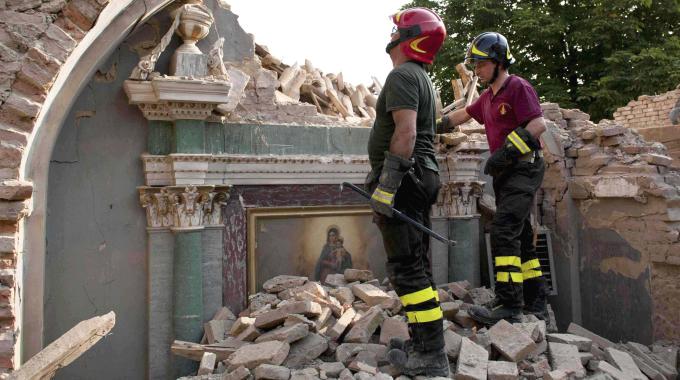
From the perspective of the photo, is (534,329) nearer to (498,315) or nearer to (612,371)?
(498,315)

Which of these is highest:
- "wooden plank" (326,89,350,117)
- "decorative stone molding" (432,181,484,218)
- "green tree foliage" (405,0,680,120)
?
"green tree foliage" (405,0,680,120)

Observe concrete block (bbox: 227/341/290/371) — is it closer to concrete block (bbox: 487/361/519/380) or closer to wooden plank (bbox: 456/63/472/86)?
concrete block (bbox: 487/361/519/380)

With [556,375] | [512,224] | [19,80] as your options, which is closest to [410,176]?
[512,224]

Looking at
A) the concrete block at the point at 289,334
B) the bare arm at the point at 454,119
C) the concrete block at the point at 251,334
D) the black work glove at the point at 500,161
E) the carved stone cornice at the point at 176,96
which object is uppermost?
the carved stone cornice at the point at 176,96

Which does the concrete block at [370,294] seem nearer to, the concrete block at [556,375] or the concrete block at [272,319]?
the concrete block at [272,319]

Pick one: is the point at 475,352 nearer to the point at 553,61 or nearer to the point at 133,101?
the point at 133,101

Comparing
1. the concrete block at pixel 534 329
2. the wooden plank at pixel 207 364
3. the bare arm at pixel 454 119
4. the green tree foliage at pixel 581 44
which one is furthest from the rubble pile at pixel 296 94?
the green tree foliage at pixel 581 44

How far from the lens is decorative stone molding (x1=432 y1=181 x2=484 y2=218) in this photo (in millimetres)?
6004

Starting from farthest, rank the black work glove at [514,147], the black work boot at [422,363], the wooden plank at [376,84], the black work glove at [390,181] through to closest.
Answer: the wooden plank at [376,84] → the black work glove at [514,147] → the black work boot at [422,363] → the black work glove at [390,181]

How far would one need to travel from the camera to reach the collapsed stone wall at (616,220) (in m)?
5.07

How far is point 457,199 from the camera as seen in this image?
237 inches

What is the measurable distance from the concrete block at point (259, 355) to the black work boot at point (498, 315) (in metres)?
1.58

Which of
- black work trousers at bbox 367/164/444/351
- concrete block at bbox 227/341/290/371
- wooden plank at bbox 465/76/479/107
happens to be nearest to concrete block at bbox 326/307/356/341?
concrete block at bbox 227/341/290/371

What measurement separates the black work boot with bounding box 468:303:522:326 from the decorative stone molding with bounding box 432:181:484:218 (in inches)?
73.0
